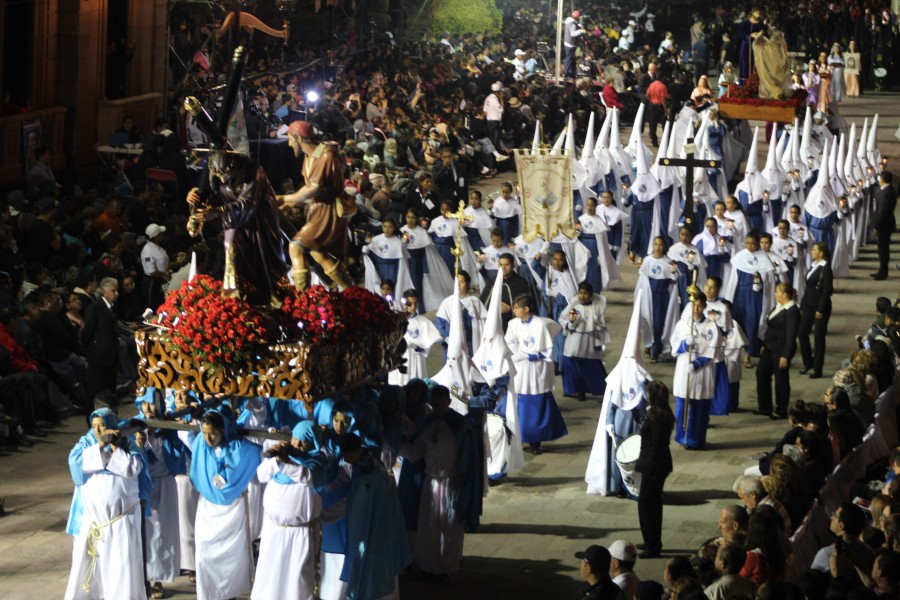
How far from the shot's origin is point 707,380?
1805cm

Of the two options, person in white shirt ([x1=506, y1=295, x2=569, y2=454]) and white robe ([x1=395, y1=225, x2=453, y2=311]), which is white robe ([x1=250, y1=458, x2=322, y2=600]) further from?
white robe ([x1=395, y1=225, x2=453, y2=311])

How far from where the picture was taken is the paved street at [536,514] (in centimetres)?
1384

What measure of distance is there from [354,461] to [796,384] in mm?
9104

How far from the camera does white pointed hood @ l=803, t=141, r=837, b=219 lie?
83.7ft

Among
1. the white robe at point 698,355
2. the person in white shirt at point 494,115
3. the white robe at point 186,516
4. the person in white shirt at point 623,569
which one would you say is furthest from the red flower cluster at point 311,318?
the person in white shirt at point 494,115

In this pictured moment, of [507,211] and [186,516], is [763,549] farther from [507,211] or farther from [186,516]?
[507,211]

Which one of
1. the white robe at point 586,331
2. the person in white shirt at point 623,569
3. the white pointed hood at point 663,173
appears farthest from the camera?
the white pointed hood at point 663,173

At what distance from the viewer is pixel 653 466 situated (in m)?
14.5

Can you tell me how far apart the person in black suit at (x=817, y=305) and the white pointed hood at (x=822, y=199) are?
480 cm

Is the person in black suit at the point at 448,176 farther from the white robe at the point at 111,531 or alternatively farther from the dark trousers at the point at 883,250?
the white robe at the point at 111,531

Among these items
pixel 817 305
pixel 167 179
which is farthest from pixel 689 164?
pixel 167 179

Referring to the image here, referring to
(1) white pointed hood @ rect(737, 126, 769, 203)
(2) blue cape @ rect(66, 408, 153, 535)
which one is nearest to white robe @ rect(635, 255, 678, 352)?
(1) white pointed hood @ rect(737, 126, 769, 203)

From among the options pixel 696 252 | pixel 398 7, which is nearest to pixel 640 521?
pixel 696 252

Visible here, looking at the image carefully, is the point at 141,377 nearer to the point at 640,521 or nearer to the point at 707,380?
the point at 640,521
